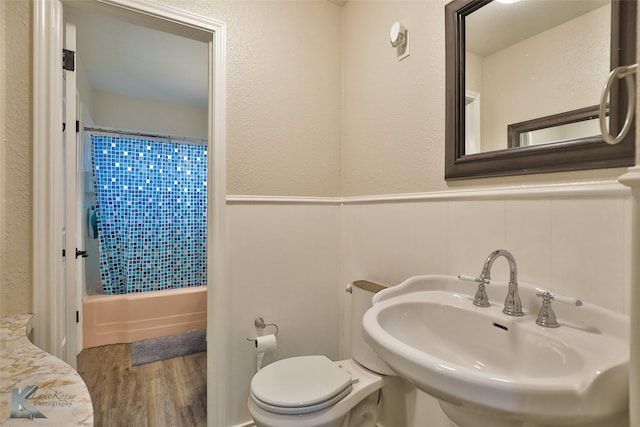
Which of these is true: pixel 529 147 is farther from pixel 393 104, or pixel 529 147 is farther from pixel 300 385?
pixel 300 385

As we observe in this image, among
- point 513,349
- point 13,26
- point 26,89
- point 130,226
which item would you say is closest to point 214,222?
point 26,89

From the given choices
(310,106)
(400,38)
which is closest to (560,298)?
(400,38)

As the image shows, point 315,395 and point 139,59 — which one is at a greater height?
point 139,59

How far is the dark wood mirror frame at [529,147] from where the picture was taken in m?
0.76

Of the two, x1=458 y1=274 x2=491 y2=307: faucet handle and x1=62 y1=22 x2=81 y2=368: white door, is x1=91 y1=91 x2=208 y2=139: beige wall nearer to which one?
x1=62 y1=22 x2=81 y2=368: white door

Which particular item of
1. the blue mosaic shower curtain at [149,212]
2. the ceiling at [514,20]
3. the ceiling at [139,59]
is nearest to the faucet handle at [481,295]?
the ceiling at [514,20]

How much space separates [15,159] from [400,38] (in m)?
1.63

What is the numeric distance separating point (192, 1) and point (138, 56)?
4.51ft

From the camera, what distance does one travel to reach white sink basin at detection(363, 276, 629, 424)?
526 millimetres

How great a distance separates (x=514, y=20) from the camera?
103cm

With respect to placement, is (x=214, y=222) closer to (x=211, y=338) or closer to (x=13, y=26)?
(x=211, y=338)

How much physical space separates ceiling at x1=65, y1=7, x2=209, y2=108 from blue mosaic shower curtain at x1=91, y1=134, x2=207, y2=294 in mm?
580

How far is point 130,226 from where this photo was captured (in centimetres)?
280

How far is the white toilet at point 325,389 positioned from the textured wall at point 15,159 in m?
0.97
